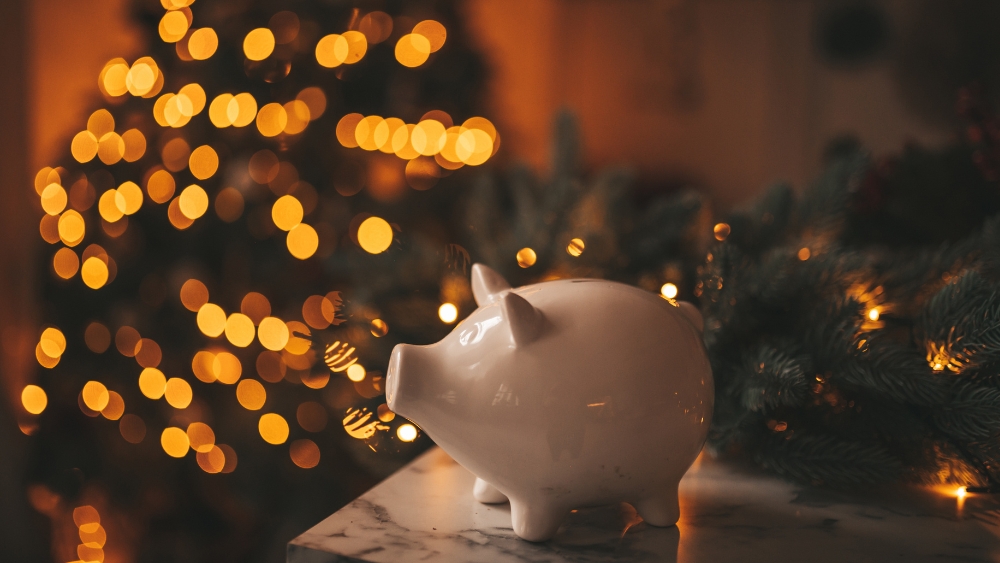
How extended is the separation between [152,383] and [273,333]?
0.26 m

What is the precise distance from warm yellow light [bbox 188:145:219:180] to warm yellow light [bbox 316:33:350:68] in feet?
0.83

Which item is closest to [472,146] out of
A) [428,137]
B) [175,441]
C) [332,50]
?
[428,137]

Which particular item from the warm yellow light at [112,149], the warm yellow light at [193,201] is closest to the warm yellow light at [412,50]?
the warm yellow light at [193,201]

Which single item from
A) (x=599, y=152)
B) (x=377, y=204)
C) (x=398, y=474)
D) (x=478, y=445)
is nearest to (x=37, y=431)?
(x=377, y=204)

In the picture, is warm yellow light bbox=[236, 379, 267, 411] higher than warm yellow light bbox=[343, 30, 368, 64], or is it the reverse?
warm yellow light bbox=[343, 30, 368, 64]

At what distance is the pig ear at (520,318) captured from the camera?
42 centimetres

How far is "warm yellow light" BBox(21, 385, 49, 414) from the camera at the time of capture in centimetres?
126

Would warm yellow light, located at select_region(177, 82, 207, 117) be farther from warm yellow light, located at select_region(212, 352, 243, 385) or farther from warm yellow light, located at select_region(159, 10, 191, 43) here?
warm yellow light, located at select_region(212, 352, 243, 385)

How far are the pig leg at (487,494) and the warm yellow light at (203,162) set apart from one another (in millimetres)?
882

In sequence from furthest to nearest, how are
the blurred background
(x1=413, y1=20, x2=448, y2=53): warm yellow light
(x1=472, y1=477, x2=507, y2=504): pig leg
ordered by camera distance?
(x1=413, y1=20, x2=448, y2=53): warm yellow light, the blurred background, (x1=472, y1=477, x2=507, y2=504): pig leg

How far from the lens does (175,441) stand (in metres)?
1.19

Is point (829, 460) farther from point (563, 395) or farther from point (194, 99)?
point (194, 99)

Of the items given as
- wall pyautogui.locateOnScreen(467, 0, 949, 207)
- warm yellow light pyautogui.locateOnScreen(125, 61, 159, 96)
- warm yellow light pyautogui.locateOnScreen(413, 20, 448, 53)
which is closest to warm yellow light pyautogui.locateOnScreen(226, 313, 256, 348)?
warm yellow light pyautogui.locateOnScreen(125, 61, 159, 96)

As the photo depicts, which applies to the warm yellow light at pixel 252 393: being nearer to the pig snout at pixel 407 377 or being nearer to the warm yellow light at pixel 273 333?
the warm yellow light at pixel 273 333
